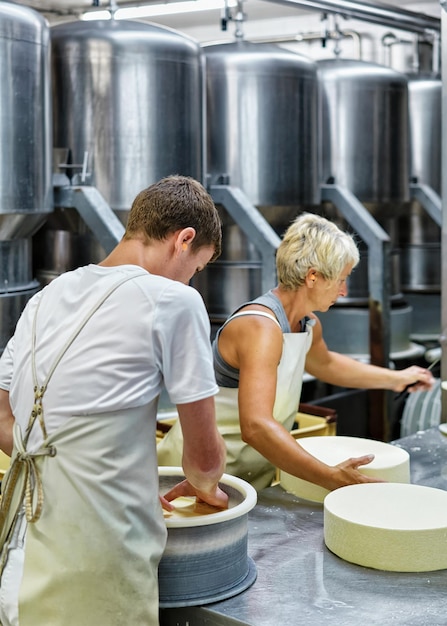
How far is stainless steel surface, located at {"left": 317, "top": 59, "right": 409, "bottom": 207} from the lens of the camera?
5461 mm

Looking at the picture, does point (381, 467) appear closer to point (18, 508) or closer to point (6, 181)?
point (18, 508)

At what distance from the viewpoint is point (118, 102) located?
3.96 metres

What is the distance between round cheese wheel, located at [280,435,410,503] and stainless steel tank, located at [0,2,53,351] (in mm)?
1560

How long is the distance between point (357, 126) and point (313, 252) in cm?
314

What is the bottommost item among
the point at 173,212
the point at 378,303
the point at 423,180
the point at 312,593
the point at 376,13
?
the point at 312,593

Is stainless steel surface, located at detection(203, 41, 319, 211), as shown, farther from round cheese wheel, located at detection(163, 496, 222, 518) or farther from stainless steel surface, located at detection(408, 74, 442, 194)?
round cheese wheel, located at detection(163, 496, 222, 518)

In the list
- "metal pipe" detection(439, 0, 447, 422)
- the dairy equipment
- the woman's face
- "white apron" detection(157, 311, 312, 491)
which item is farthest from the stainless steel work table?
the dairy equipment

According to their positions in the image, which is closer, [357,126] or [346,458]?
[346,458]

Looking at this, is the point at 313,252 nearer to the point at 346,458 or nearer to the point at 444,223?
the point at 346,458

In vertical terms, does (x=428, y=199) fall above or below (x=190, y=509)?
above

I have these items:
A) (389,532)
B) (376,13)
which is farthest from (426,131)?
(389,532)

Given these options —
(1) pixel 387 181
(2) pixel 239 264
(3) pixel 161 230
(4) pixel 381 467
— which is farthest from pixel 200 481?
(1) pixel 387 181

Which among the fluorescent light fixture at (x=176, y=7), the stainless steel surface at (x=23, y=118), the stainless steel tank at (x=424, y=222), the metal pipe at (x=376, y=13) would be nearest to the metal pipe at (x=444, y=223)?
the stainless steel surface at (x=23, y=118)

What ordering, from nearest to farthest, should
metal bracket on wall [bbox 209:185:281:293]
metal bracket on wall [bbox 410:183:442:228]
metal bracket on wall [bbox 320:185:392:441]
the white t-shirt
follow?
the white t-shirt → metal bracket on wall [bbox 209:185:281:293] → metal bracket on wall [bbox 320:185:392:441] → metal bracket on wall [bbox 410:183:442:228]
